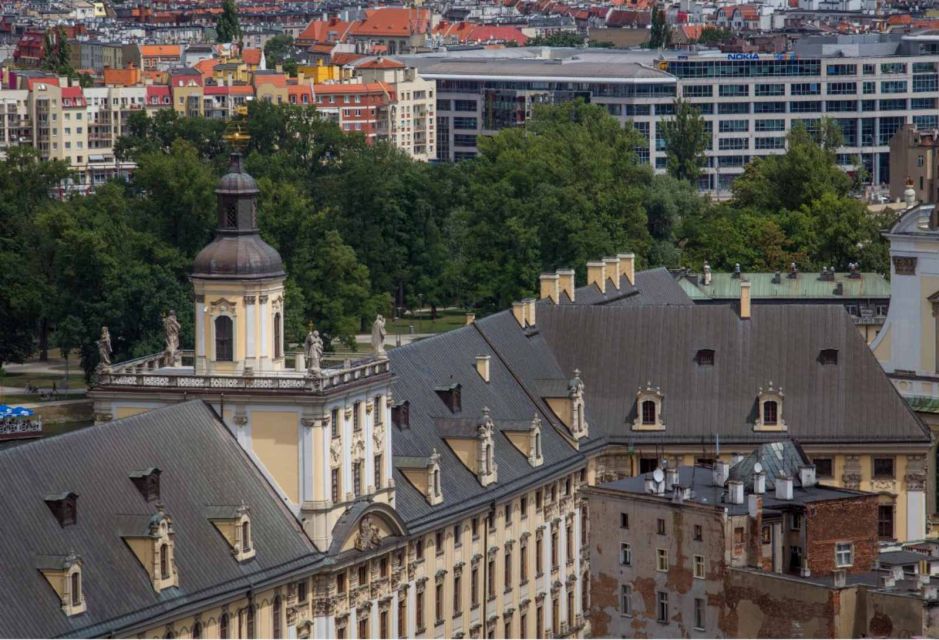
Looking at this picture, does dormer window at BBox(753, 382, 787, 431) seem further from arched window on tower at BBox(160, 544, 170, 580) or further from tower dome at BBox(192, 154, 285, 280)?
arched window on tower at BBox(160, 544, 170, 580)

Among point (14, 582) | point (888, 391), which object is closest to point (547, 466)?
point (888, 391)

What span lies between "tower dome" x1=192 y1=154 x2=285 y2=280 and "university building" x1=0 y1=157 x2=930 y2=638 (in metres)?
0.09

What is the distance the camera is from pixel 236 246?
381ft

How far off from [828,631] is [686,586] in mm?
10343

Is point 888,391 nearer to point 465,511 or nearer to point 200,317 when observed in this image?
point 465,511

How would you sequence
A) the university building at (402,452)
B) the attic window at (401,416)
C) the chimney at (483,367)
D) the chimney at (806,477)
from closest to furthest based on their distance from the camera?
1. the university building at (402,452)
2. the chimney at (806,477)
3. the attic window at (401,416)
4. the chimney at (483,367)

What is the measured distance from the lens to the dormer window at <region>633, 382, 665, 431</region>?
14425 centimetres

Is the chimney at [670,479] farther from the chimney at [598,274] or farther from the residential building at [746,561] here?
the chimney at [598,274]

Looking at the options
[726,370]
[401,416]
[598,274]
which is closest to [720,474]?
[401,416]

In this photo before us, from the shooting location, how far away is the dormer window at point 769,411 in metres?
144

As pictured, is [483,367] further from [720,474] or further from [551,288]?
[720,474]

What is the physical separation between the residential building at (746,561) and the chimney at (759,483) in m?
0.08

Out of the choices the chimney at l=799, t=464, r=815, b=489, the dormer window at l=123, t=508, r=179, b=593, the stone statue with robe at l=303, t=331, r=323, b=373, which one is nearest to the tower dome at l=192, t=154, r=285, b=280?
the stone statue with robe at l=303, t=331, r=323, b=373

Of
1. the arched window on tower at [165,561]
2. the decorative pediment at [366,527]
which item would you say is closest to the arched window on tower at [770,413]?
the decorative pediment at [366,527]
